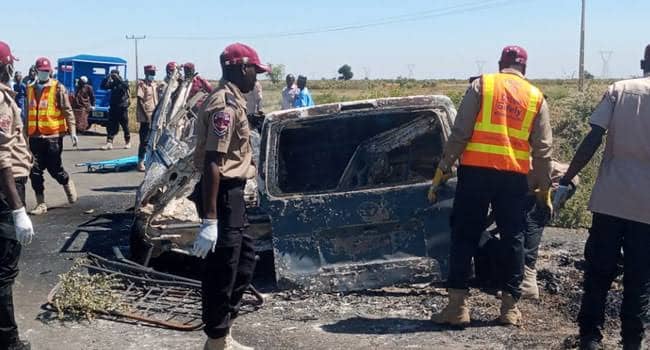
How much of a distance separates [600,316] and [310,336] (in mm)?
1828

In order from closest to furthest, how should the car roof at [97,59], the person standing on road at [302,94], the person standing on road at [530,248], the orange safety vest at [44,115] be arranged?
1. the person standing on road at [530,248]
2. the orange safety vest at [44,115]
3. the person standing on road at [302,94]
4. the car roof at [97,59]

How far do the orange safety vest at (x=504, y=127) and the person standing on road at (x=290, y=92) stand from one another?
993cm

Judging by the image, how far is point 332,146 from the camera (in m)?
6.79

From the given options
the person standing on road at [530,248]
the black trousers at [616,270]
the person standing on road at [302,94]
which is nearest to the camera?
the black trousers at [616,270]

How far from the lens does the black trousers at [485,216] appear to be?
Answer: 5152 mm

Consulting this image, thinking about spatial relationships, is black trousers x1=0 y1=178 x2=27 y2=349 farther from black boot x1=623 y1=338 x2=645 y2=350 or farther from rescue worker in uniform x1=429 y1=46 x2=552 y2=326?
black boot x1=623 y1=338 x2=645 y2=350

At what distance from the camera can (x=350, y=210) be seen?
19.2 feet

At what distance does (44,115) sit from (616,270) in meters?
6.91

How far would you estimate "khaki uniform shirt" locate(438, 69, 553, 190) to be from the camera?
515 centimetres

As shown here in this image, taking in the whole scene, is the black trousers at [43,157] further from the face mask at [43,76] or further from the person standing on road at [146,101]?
the person standing on road at [146,101]

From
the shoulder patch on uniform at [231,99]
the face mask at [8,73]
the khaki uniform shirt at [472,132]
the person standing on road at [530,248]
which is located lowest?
the person standing on road at [530,248]

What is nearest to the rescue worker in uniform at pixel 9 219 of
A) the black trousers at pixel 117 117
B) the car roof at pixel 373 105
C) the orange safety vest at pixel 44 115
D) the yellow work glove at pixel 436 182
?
the car roof at pixel 373 105

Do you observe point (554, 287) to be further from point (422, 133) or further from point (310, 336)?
point (310, 336)

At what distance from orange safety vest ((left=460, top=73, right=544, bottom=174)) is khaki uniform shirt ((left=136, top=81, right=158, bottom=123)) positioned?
962cm
